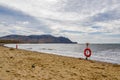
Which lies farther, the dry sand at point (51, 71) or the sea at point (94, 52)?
the sea at point (94, 52)

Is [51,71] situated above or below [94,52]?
above

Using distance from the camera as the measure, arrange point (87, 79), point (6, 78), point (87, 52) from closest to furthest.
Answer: point (6, 78) < point (87, 79) < point (87, 52)

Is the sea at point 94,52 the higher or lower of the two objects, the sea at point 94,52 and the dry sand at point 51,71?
the lower

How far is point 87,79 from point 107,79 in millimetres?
841

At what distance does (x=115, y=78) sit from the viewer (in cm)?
671

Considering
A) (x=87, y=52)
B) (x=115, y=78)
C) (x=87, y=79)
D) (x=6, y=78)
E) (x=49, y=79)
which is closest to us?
(x=6, y=78)

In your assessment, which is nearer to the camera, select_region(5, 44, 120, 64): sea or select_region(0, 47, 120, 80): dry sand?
select_region(0, 47, 120, 80): dry sand

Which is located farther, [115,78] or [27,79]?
[115,78]

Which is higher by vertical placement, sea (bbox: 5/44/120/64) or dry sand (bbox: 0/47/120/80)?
dry sand (bbox: 0/47/120/80)

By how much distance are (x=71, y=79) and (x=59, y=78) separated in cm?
44

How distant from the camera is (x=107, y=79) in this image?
646 centimetres

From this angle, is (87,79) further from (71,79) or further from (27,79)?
(27,79)

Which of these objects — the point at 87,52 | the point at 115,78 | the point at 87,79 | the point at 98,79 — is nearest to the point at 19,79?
the point at 87,79

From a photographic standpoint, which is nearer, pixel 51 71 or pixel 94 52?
pixel 51 71
